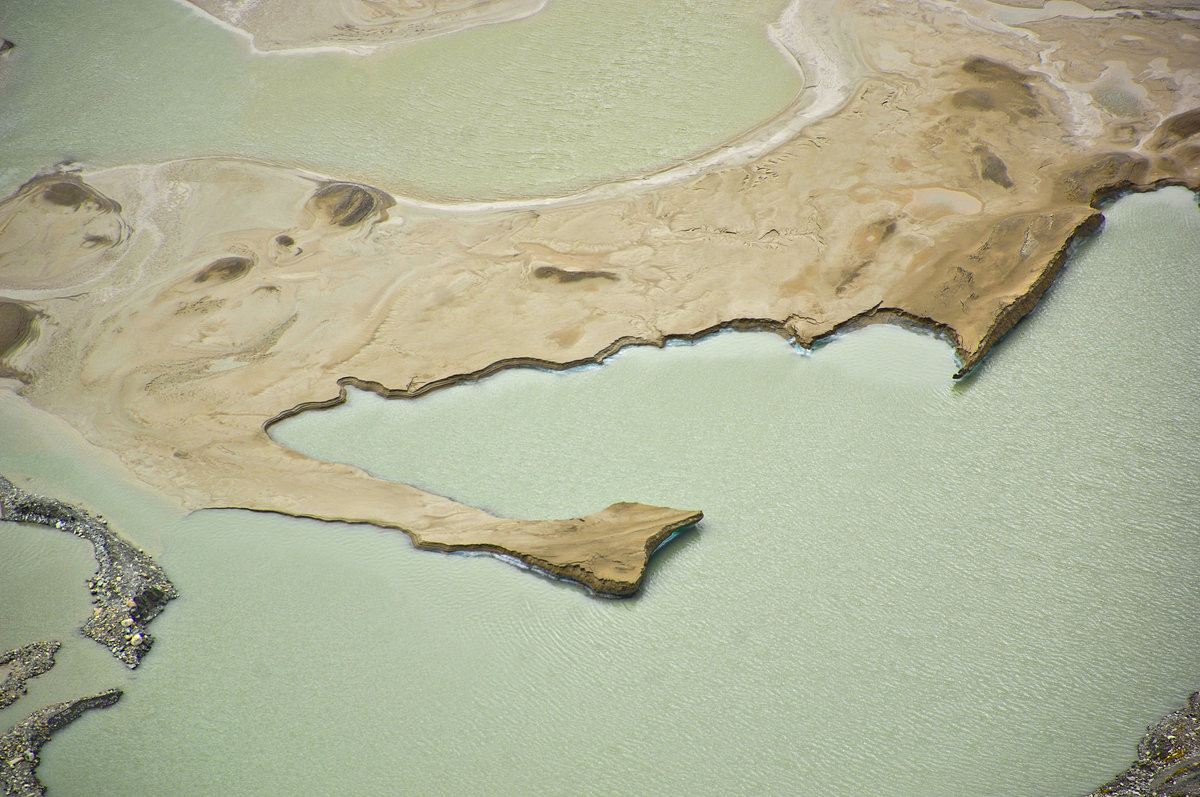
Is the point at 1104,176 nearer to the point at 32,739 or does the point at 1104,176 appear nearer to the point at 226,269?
the point at 226,269

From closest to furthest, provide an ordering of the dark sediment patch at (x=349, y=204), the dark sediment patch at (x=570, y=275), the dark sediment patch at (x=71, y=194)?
the dark sediment patch at (x=570, y=275) < the dark sediment patch at (x=349, y=204) < the dark sediment patch at (x=71, y=194)

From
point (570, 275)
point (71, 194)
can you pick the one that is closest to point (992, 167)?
point (570, 275)

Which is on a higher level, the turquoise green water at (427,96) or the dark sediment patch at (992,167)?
the dark sediment patch at (992,167)

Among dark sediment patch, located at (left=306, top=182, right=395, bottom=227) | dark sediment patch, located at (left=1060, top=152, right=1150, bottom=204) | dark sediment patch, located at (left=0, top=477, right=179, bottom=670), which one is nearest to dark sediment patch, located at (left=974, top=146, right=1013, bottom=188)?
dark sediment patch, located at (left=1060, top=152, right=1150, bottom=204)

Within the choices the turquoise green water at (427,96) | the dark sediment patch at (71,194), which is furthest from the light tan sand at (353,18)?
the dark sediment patch at (71,194)

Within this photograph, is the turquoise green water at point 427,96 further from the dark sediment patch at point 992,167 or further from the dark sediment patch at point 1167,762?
the dark sediment patch at point 1167,762

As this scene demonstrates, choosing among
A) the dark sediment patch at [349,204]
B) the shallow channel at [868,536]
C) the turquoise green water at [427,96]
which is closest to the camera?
the shallow channel at [868,536]

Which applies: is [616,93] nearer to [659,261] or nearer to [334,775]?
[659,261]
